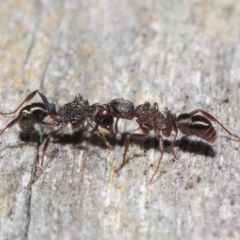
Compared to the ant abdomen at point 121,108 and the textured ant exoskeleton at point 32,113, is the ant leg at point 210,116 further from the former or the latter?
the textured ant exoskeleton at point 32,113

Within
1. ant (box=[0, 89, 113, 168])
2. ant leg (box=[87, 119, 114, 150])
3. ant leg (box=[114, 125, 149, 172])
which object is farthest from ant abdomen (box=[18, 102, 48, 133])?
ant leg (box=[114, 125, 149, 172])

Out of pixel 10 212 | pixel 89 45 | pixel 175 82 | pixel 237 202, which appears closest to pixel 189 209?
pixel 237 202

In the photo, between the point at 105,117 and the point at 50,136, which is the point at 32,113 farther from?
the point at 105,117

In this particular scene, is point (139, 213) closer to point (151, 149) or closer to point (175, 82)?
point (151, 149)

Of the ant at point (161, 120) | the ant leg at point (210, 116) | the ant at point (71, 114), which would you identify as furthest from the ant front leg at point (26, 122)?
the ant leg at point (210, 116)

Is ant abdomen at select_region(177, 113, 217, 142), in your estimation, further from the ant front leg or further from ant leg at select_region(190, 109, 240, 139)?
the ant front leg

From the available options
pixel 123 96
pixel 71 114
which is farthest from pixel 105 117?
pixel 123 96

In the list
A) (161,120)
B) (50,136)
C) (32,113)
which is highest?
(161,120)
